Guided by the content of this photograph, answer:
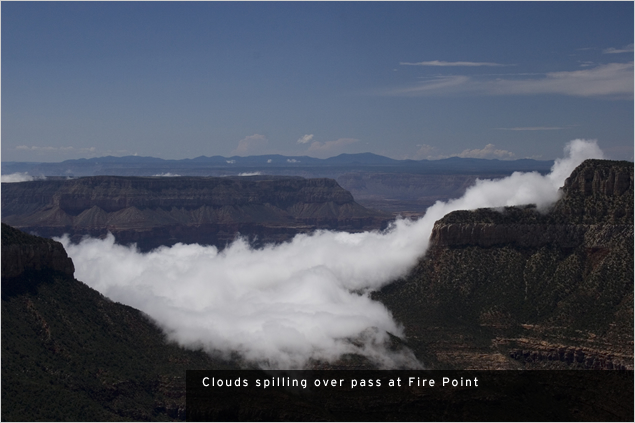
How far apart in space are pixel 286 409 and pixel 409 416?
24.6 m

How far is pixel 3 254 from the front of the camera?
653 ft

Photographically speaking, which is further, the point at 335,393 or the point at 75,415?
the point at 335,393

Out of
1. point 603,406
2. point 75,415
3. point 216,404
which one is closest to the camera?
point 75,415

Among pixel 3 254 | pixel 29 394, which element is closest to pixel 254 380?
pixel 29 394

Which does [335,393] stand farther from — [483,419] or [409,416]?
[483,419]
